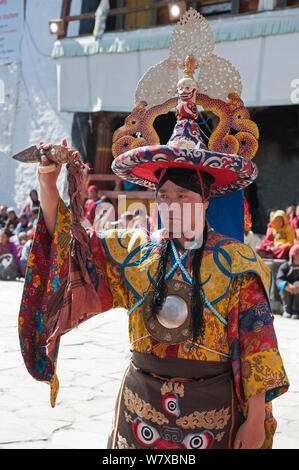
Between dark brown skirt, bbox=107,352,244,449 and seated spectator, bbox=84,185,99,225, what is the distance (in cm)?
880

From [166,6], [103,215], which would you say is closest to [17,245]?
[103,215]

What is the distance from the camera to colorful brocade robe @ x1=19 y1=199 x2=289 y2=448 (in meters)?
1.97

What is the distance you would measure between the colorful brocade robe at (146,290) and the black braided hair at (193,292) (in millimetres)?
24

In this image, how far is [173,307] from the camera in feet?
6.45

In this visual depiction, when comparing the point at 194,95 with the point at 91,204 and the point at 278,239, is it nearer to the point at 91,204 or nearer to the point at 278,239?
the point at 278,239

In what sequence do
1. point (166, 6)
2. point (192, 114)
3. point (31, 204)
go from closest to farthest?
1. point (192, 114)
2. point (166, 6)
3. point (31, 204)

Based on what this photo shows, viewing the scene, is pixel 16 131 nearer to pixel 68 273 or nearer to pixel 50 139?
pixel 50 139

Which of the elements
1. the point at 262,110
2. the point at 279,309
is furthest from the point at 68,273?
the point at 262,110

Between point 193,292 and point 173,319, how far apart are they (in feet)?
0.38

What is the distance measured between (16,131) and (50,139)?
1.45 m

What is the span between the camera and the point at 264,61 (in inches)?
378

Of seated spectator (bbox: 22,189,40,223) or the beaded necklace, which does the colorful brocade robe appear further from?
seated spectator (bbox: 22,189,40,223)

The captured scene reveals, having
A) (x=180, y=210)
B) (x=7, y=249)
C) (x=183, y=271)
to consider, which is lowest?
(x=7, y=249)
